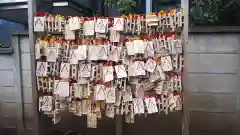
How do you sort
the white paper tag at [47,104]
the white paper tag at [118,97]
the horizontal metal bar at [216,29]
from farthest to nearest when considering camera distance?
the horizontal metal bar at [216,29], the white paper tag at [47,104], the white paper tag at [118,97]

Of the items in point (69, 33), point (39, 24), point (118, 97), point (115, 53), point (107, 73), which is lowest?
point (118, 97)

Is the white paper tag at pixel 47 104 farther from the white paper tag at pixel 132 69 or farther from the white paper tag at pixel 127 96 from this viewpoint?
the white paper tag at pixel 132 69

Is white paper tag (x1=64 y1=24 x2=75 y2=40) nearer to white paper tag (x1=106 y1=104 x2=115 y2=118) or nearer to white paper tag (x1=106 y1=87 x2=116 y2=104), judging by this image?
white paper tag (x1=106 y1=87 x2=116 y2=104)

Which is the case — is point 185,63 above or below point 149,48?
below

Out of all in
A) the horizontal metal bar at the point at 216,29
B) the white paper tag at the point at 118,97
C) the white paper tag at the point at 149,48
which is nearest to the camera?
the white paper tag at the point at 149,48

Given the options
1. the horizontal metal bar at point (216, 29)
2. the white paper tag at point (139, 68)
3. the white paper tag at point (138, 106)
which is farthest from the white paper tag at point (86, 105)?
the horizontal metal bar at point (216, 29)

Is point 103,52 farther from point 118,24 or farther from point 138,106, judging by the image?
point 138,106

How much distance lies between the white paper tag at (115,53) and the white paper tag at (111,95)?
0.34 meters

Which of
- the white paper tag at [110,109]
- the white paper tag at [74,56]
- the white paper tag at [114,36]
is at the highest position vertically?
the white paper tag at [114,36]

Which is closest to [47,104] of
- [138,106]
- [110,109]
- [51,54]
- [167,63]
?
[51,54]

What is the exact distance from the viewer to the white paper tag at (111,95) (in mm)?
2572

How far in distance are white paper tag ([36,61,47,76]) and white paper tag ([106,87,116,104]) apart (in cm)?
81

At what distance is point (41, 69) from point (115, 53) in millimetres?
938

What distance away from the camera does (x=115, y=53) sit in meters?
2.56
